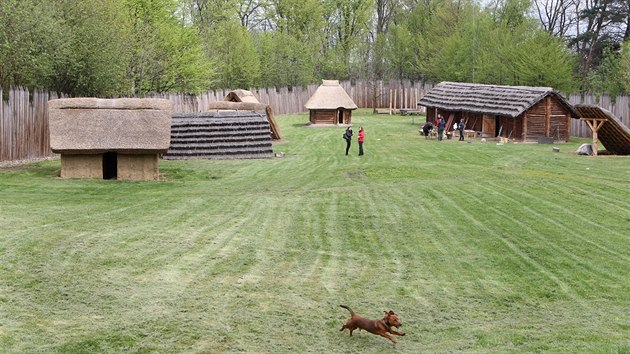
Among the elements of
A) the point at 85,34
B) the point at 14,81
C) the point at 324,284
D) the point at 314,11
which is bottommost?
the point at 324,284

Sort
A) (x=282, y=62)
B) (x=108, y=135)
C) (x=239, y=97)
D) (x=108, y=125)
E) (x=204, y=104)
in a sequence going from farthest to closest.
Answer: (x=282, y=62), (x=204, y=104), (x=239, y=97), (x=108, y=125), (x=108, y=135)

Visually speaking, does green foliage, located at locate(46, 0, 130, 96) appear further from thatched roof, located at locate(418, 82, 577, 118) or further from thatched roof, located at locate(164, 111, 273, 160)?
thatched roof, located at locate(418, 82, 577, 118)

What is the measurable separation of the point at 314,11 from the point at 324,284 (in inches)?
2886

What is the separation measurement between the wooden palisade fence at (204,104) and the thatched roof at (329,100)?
21.7 ft

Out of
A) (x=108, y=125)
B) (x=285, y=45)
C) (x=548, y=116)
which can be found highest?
(x=285, y=45)

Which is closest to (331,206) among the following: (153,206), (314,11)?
(153,206)

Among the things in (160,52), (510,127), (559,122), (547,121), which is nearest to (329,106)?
(510,127)

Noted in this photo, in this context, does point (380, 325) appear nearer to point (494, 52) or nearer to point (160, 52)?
point (160, 52)

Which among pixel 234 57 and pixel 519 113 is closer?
pixel 519 113

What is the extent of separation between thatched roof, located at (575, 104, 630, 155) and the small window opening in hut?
68.8 feet

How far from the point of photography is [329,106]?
2169 inches

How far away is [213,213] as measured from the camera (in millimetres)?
19703

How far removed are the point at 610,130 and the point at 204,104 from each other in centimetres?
2593

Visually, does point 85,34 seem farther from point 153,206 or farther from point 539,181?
point 539,181
